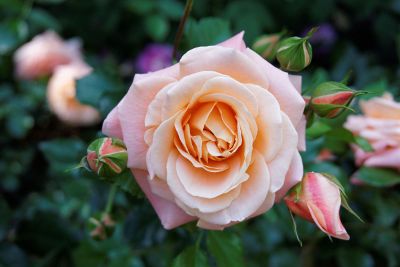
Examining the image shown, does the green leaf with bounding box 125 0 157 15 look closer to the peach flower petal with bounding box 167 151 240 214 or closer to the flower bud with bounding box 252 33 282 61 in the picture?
the flower bud with bounding box 252 33 282 61

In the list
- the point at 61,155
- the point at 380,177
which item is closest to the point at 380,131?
the point at 380,177

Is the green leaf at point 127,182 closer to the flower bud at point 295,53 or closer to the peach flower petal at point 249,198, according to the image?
the peach flower petal at point 249,198

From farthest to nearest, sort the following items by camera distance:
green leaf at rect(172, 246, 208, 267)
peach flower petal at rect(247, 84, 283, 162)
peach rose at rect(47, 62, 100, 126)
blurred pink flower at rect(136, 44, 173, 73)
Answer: blurred pink flower at rect(136, 44, 173, 73), peach rose at rect(47, 62, 100, 126), green leaf at rect(172, 246, 208, 267), peach flower petal at rect(247, 84, 283, 162)

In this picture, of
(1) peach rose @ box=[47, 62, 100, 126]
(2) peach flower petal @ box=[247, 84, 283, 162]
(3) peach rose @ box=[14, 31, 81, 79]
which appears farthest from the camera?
(3) peach rose @ box=[14, 31, 81, 79]

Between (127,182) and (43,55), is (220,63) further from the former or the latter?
(43,55)

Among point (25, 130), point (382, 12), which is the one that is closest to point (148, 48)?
point (25, 130)

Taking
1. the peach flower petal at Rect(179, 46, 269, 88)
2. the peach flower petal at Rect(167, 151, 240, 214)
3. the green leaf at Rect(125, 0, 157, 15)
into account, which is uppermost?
the peach flower petal at Rect(179, 46, 269, 88)

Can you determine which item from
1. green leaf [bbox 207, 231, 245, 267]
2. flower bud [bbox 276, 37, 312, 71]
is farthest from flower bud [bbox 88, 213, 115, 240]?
flower bud [bbox 276, 37, 312, 71]
